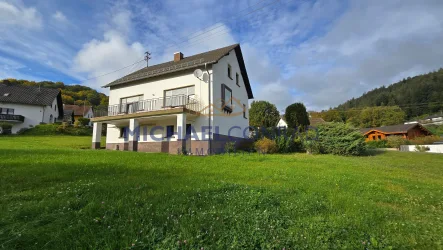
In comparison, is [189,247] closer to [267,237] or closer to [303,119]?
[267,237]

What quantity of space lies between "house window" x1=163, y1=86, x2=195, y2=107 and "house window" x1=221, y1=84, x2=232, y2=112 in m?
2.19

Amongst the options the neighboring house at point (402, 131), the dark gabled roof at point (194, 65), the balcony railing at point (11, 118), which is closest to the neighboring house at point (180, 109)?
the dark gabled roof at point (194, 65)

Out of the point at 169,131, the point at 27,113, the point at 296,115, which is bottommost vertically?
the point at 169,131

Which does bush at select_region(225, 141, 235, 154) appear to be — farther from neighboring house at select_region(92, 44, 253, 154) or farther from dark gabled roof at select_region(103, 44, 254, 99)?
dark gabled roof at select_region(103, 44, 254, 99)

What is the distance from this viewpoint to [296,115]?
1884 centimetres

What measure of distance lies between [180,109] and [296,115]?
11378 mm

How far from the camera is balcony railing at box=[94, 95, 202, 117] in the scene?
13.8m

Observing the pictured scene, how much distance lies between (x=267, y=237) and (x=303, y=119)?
18.1 metres

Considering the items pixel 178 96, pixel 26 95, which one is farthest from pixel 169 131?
pixel 26 95

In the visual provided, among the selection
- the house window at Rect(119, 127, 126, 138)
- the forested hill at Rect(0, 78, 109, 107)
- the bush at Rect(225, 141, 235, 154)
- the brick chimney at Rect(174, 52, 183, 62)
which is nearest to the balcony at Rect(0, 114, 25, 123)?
the house window at Rect(119, 127, 126, 138)

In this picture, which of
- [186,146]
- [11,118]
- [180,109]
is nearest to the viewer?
[180,109]

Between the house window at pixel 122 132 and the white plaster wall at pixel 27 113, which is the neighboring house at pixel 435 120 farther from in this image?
the white plaster wall at pixel 27 113

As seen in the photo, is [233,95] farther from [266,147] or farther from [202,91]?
[266,147]

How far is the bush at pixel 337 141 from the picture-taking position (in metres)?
12.5
